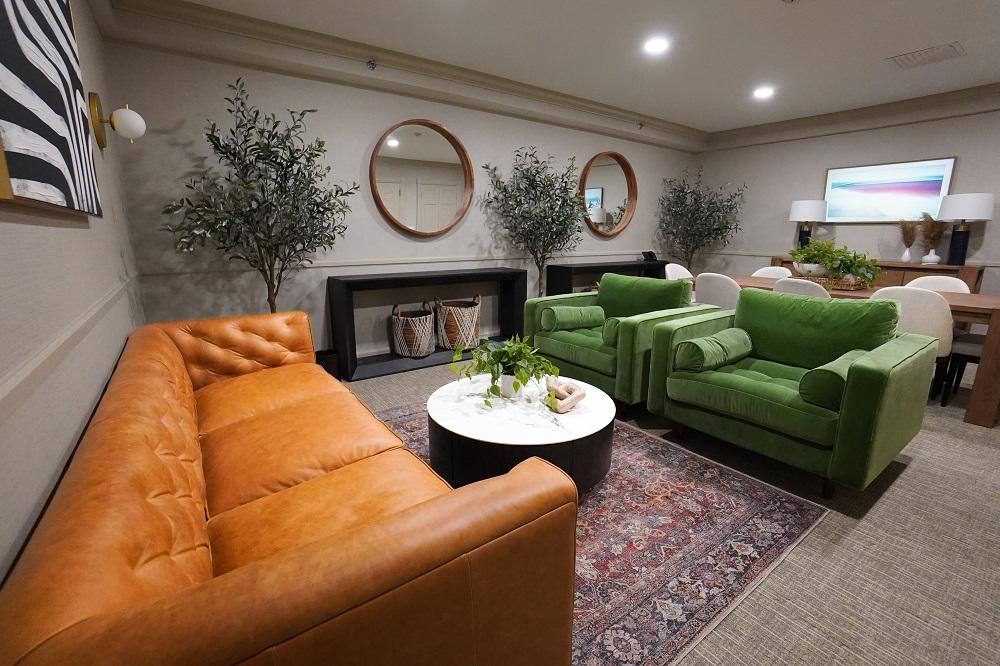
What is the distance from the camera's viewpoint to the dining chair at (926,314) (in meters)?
2.78

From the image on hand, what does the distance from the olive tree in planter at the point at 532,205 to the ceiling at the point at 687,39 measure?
776 millimetres

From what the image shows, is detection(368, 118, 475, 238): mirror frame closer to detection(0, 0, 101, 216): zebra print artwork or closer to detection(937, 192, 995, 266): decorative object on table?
detection(0, 0, 101, 216): zebra print artwork

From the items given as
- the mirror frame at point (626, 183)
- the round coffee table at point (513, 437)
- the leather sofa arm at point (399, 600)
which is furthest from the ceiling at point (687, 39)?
the leather sofa arm at point (399, 600)

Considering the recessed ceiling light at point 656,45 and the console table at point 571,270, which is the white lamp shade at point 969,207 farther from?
the recessed ceiling light at point 656,45

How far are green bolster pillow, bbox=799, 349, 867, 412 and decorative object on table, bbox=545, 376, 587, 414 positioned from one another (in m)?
0.97

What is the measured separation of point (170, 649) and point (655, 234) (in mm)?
6404

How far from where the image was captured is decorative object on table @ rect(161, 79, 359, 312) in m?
2.85

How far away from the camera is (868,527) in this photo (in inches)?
71.6

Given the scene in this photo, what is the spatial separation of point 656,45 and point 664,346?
90.3 inches

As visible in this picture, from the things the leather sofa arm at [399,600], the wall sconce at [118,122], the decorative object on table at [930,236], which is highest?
the wall sconce at [118,122]

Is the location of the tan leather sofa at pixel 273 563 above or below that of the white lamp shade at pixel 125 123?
below

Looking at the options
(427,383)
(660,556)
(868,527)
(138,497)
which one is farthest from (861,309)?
(138,497)

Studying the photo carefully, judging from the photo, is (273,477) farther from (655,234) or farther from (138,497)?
(655,234)

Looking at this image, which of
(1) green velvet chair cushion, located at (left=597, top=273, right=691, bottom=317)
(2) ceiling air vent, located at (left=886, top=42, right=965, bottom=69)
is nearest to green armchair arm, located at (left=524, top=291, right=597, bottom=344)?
(1) green velvet chair cushion, located at (left=597, top=273, right=691, bottom=317)
